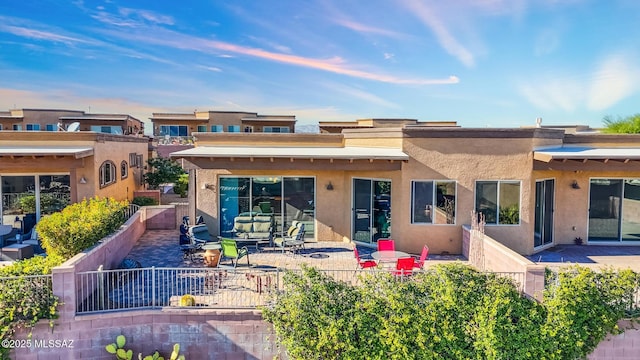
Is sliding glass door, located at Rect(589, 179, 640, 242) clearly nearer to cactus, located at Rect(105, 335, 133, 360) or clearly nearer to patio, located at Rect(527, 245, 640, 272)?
patio, located at Rect(527, 245, 640, 272)

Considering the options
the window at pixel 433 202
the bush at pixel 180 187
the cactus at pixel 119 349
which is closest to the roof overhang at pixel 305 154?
the window at pixel 433 202

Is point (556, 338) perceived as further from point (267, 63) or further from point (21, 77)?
point (21, 77)

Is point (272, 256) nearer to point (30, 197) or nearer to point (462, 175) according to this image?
point (462, 175)

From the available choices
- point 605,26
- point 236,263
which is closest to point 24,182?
point 236,263

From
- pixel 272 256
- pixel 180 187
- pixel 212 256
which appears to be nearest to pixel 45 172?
pixel 212 256

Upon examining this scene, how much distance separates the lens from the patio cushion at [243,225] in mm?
15977

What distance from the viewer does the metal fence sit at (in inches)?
368

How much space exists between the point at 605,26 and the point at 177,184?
36.4 metres

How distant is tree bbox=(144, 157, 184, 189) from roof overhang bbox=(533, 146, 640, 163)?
26077 mm

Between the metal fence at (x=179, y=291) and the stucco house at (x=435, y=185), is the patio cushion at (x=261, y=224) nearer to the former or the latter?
the stucco house at (x=435, y=185)

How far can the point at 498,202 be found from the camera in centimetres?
1471

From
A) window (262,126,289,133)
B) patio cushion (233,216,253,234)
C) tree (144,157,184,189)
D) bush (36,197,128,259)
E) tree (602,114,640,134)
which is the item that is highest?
window (262,126,289,133)

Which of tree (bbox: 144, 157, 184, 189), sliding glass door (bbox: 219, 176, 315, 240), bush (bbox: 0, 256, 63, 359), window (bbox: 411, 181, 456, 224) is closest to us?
bush (bbox: 0, 256, 63, 359)

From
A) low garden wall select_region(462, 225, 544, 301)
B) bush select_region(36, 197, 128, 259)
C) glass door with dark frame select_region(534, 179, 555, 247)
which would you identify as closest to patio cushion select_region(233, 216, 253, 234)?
bush select_region(36, 197, 128, 259)
